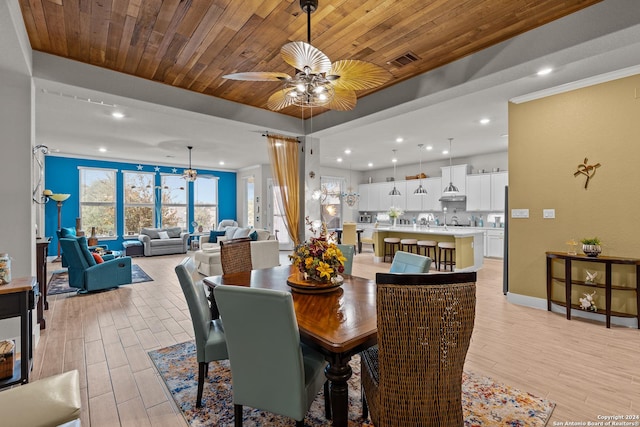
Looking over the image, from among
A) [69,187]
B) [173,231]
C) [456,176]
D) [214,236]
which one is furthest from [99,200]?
[456,176]

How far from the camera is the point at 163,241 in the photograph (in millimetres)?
8867

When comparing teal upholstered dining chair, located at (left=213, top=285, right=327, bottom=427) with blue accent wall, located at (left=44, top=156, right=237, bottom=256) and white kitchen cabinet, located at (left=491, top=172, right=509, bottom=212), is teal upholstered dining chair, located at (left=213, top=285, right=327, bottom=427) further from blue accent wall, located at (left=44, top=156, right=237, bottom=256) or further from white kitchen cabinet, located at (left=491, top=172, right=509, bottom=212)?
blue accent wall, located at (left=44, top=156, right=237, bottom=256)

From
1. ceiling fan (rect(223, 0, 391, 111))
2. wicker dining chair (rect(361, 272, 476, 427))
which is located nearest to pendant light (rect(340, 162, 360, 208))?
ceiling fan (rect(223, 0, 391, 111))

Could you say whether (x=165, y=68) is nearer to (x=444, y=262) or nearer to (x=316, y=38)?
(x=316, y=38)

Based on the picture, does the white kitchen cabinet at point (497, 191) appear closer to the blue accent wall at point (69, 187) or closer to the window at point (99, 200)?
the blue accent wall at point (69, 187)

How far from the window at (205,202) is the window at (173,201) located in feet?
1.15

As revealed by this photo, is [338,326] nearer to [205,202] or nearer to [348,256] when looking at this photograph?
[348,256]

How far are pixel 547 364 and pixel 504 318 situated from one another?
3.72ft

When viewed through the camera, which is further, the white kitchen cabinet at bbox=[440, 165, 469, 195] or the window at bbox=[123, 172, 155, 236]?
the window at bbox=[123, 172, 155, 236]

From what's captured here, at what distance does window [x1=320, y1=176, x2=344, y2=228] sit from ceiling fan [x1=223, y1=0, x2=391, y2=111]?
27.3ft

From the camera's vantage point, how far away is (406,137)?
6.46 m

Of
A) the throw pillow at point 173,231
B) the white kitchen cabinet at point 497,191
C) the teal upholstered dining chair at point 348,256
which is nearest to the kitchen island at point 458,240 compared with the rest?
the white kitchen cabinet at point 497,191

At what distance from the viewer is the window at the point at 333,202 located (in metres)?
10.9

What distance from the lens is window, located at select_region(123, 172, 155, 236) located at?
9312 mm
